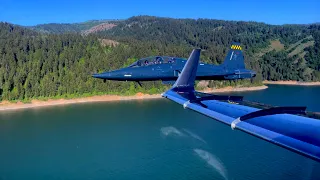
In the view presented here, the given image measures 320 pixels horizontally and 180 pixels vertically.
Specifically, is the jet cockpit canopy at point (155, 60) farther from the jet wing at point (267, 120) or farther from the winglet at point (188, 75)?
the jet wing at point (267, 120)

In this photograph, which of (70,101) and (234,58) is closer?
(234,58)

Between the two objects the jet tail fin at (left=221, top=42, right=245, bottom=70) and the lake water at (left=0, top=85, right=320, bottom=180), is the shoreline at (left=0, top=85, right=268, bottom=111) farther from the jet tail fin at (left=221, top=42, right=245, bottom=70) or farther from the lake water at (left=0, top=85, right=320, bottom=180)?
the jet tail fin at (left=221, top=42, right=245, bottom=70)

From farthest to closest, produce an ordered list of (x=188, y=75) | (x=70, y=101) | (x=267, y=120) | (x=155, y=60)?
1. (x=70, y=101)
2. (x=155, y=60)
3. (x=188, y=75)
4. (x=267, y=120)

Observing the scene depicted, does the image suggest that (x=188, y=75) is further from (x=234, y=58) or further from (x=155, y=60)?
(x=234, y=58)

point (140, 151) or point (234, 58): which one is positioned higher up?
point (234, 58)

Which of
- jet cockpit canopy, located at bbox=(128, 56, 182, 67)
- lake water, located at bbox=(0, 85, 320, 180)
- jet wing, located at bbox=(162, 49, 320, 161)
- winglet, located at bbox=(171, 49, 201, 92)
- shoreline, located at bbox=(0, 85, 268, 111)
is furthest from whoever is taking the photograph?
shoreline, located at bbox=(0, 85, 268, 111)

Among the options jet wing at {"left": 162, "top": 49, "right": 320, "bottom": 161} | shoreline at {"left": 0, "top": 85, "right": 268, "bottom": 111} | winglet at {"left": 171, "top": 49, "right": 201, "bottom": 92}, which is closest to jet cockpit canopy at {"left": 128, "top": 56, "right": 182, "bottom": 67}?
winglet at {"left": 171, "top": 49, "right": 201, "bottom": 92}

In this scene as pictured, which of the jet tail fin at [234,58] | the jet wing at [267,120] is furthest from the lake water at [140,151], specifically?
the jet wing at [267,120]

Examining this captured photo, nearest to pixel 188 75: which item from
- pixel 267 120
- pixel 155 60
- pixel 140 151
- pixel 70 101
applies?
pixel 155 60
